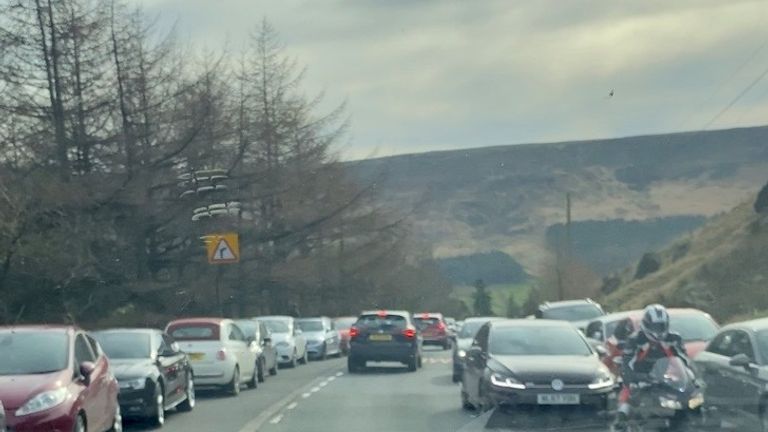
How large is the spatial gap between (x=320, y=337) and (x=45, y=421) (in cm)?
3209

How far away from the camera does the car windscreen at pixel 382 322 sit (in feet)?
107

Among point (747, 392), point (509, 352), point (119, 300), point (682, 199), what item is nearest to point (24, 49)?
point (119, 300)

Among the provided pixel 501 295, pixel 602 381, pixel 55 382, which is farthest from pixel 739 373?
pixel 501 295

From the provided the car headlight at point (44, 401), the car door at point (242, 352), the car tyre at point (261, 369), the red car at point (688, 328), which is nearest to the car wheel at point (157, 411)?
the car headlight at point (44, 401)

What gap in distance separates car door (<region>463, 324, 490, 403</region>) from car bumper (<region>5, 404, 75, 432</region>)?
6.11 m

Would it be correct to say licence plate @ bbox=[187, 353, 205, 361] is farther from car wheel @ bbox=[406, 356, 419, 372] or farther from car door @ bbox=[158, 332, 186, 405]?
car wheel @ bbox=[406, 356, 419, 372]

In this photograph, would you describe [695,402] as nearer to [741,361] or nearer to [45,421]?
[741,361]

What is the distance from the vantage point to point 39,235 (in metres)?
34.1

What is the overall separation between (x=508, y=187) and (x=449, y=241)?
7.88m

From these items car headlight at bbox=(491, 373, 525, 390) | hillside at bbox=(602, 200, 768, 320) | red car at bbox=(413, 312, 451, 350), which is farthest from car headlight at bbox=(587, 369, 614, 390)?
red car at bbox=(413, 312, 451, 350)

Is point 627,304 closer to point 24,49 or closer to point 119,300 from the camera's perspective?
point 119,300

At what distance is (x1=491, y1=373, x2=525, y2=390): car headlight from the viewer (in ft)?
54.1

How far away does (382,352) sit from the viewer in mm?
32531

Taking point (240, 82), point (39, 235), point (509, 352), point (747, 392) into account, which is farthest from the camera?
point (240, 82)
